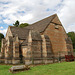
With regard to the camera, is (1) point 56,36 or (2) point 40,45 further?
(1) point 56,36

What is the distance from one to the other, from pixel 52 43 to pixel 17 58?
8340 mm

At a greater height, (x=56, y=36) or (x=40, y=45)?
(x=56, y=36)

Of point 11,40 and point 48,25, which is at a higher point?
point 48,25

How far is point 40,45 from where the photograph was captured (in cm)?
1811

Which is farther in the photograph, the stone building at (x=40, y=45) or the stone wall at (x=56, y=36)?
the stone wall at (x=56, y=36)

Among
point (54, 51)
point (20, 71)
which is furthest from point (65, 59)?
point (20, 71)

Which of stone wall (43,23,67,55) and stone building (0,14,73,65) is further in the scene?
stone wall (43,23,67,55)

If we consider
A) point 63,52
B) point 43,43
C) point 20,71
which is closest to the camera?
point 20,71

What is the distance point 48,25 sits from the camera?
20688 millimetres

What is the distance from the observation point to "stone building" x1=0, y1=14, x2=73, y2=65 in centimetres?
1708

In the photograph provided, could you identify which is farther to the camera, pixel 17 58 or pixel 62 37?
pixel 62 37

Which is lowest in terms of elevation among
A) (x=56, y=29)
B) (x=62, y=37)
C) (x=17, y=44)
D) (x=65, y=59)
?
(x=65, y=59)

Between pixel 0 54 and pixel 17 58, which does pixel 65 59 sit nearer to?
pixel 17 58

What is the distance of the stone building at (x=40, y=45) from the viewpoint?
17078 millimetres
